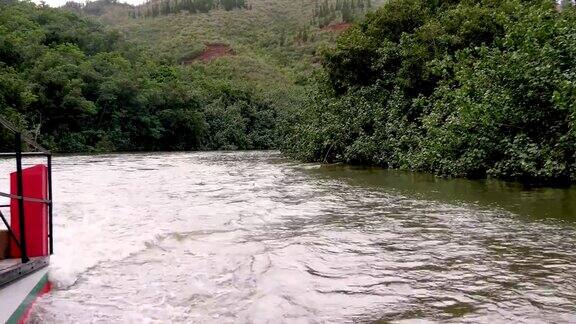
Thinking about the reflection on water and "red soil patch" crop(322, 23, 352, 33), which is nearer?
the reflection on water

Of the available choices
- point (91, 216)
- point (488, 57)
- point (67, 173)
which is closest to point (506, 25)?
point (488, 57)

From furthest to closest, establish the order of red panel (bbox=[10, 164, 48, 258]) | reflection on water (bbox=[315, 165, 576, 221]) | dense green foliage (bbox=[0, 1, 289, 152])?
dense green foliage (bbox=[0, 1, 289, 152]) < reflection on water (bbox=[315, 165, 576, 221]) < red panel (bbox=[10, 164, 48, 258])

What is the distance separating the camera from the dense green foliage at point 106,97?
3425 centimetres

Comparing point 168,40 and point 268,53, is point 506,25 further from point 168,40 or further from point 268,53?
point 168,40

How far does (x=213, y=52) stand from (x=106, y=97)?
39526 mm

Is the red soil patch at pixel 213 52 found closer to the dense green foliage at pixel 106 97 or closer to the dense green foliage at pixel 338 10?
the dense green foliage at pixel 106 97

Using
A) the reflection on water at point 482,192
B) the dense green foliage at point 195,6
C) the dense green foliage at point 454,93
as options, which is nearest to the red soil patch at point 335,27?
the dense green foliage at point 195,6

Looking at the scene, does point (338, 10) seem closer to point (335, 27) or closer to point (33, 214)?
point (335, 27)

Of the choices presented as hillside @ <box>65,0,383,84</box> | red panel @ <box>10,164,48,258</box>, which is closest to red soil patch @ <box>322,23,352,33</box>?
hillside @ <box>65,0,383,84</box>

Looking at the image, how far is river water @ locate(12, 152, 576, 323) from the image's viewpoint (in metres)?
4.21

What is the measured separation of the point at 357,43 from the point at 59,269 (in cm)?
1685

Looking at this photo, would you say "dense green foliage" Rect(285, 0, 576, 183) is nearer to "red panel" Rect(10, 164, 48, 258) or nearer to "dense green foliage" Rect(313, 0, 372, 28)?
"red panel" Rect(10, 164, 48, 258)

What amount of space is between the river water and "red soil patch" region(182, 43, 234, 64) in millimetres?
64863

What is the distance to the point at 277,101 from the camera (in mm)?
55281
